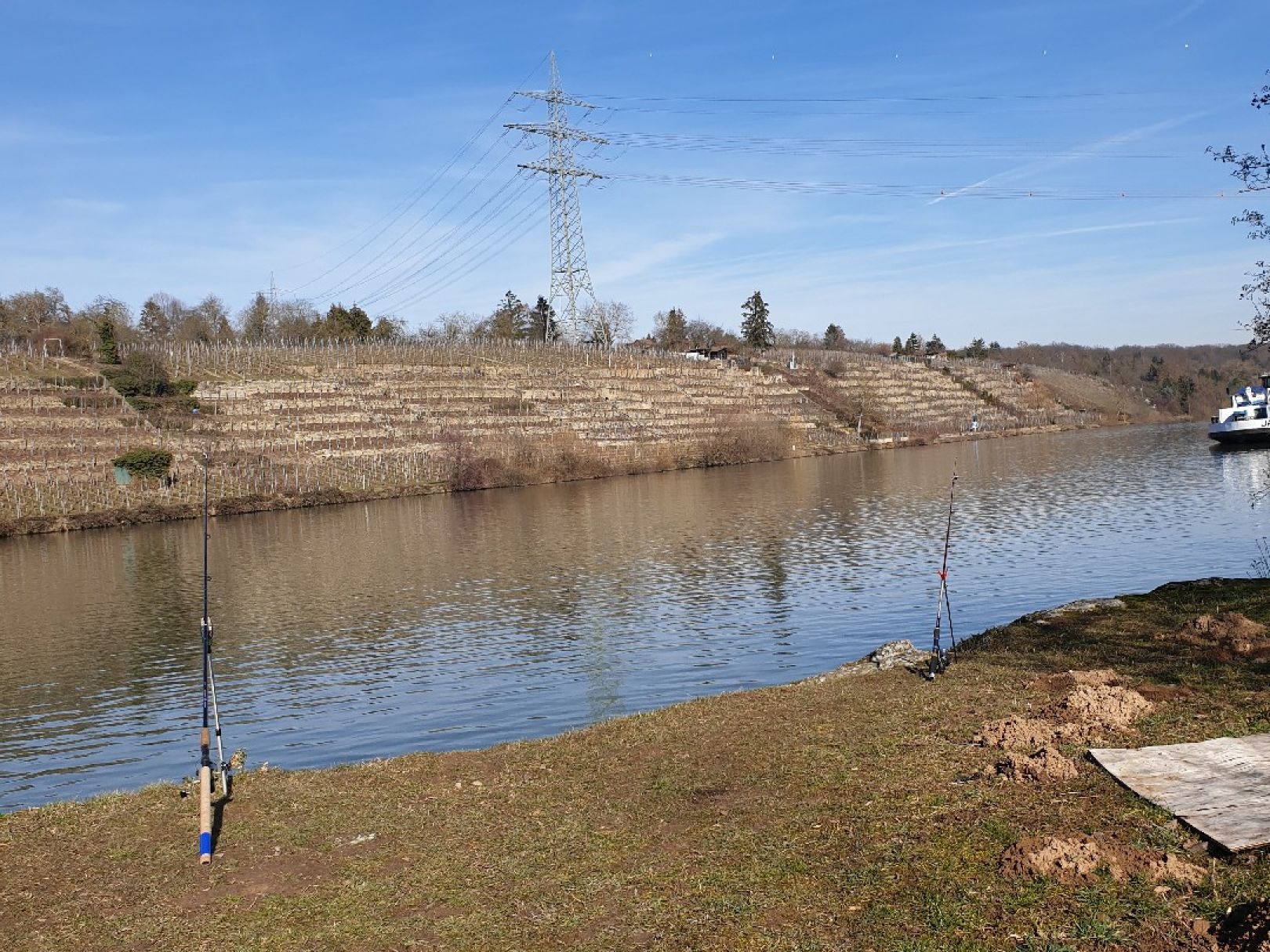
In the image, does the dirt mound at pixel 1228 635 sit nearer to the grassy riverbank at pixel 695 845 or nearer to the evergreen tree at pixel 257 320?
the grassy riverbank at pixel 695 845

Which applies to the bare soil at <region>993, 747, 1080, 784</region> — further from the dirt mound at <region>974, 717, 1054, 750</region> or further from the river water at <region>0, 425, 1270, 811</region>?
the river water at <region>0, 425, 1270, 811</region>

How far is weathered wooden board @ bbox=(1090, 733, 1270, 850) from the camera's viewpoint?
805 centimetres

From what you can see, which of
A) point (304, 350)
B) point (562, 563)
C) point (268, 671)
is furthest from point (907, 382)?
point (268, 671)

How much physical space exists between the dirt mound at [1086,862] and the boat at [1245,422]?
10336cm

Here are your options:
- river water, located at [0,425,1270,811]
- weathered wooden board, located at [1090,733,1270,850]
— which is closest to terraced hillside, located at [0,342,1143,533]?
river water, located at [0,425,1270,811]

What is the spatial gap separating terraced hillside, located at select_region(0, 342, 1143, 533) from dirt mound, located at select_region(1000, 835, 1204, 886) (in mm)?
65330

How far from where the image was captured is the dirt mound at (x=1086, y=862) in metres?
7.55

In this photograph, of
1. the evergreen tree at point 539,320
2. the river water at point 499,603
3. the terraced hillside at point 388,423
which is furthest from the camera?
the evergreen tree at point 539,320

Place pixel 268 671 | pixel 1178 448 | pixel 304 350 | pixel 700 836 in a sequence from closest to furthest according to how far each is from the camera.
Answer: pixel 700 836 < pixel 268 671 < pixel 1178 448 < pixel 304 350

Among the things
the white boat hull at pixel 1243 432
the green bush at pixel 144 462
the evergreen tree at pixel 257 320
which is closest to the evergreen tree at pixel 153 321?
the evergreen tree at pixel 257 320

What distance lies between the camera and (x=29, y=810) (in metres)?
12.7

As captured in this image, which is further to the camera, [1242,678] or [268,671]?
[268,671]

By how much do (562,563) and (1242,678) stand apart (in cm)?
2904

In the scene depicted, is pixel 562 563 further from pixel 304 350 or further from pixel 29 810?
pixel 304 350
